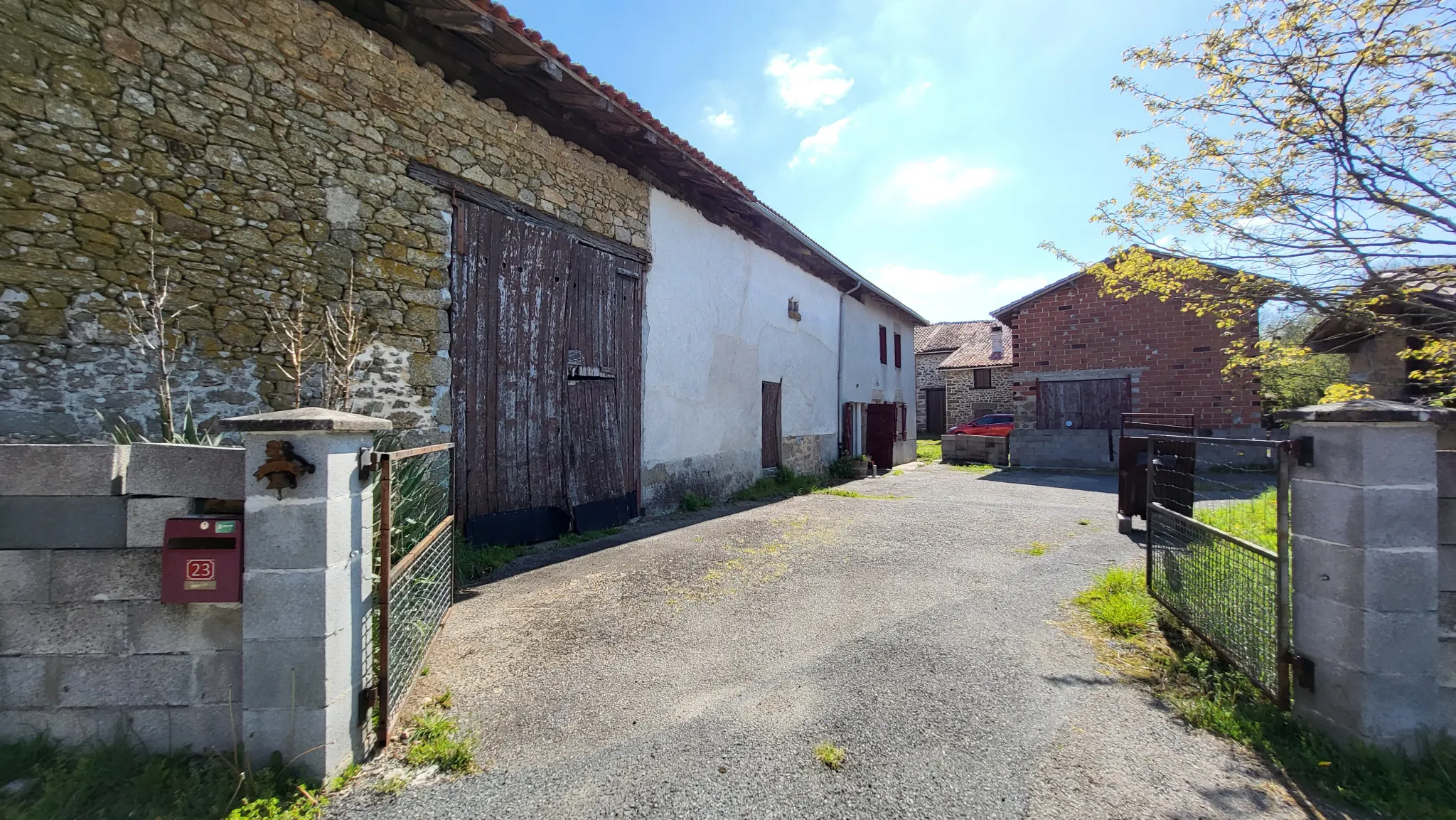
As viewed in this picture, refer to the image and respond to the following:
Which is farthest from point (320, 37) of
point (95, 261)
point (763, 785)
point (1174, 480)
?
point (1174, 480)

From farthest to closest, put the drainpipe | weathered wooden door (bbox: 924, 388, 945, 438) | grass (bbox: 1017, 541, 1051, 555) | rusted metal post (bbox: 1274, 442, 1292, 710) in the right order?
weathered wooden door (bbox: 924, 388, 945, 438) < the drainpipe < grass (bbox: 1017, 541, 1051, 555) < rusted metal post (bbox: 1274, 442, 1292, 710)

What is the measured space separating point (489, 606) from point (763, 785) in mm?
2765

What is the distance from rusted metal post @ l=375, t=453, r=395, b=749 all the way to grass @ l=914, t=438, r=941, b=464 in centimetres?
1653

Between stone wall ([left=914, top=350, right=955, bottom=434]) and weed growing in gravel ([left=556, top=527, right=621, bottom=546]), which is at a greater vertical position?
stone wall ([left=914, top=350, right=955, bottom=434])

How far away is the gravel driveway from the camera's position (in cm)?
227

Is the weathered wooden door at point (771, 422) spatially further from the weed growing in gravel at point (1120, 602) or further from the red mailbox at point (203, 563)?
the red mailbox at point (203, 563)

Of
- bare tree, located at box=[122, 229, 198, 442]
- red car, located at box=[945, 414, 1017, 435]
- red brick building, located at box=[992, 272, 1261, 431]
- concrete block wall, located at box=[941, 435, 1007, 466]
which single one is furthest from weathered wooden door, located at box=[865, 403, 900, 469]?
bare tree, located at box=[122, 229, 198, 442]

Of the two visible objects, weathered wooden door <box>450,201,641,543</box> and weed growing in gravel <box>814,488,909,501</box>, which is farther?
weed growing in gravel <box>814,488,909,501</box>

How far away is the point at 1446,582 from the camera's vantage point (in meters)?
2.43

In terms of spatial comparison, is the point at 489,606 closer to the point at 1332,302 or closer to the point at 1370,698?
the point at 1370,698

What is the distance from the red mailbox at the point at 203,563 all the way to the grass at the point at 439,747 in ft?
3.07

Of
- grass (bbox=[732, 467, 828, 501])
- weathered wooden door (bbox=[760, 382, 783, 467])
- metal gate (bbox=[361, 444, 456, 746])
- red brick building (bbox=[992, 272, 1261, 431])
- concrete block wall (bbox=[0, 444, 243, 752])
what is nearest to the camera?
concrete block wall (bbox=[0, 444, 243, 752])

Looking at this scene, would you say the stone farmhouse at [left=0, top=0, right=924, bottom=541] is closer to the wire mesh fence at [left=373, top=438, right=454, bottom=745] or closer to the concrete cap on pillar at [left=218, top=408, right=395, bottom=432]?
the wire mesh fence at [left=373, top=438, right=454, bottom=745]

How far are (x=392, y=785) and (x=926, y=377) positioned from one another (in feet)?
99.0
